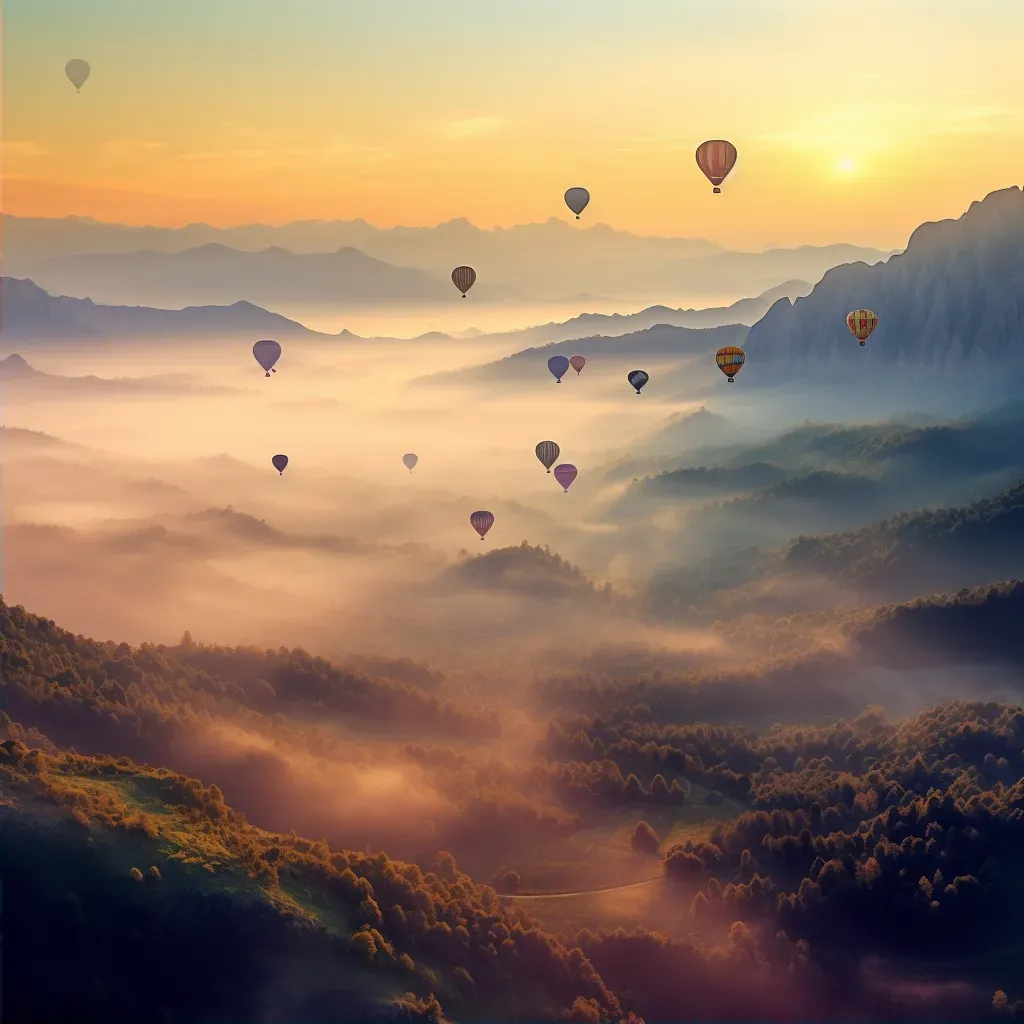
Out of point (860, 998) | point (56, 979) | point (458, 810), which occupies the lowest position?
point (860, 998)

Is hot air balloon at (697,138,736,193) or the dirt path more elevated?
hot air balloon at (697,138,736,193)

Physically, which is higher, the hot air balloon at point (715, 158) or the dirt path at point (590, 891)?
the hot air balloon at point (715, 158)

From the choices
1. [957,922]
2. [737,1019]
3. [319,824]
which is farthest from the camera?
[319,824]

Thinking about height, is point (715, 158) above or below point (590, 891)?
above

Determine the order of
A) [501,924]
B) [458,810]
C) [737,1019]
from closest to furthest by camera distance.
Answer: [501,924] < [737,1019] < [458,810]

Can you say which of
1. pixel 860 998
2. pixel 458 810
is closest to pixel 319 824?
pixel 458 810

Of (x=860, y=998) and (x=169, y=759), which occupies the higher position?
(x=169, y=759)

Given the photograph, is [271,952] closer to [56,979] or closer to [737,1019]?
[56,979]

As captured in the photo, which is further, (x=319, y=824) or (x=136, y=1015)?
(x=319, y=824)
